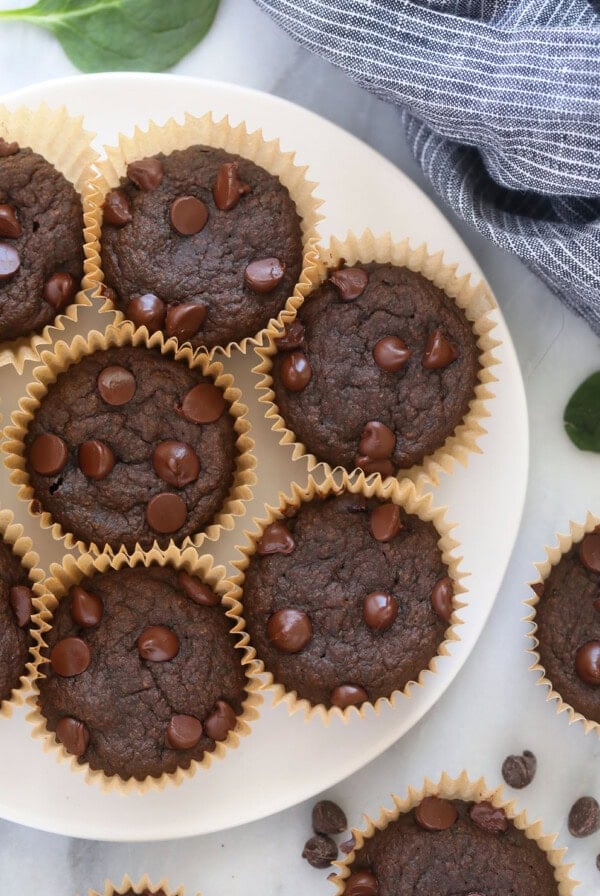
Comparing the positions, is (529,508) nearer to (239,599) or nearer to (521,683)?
(521,683)

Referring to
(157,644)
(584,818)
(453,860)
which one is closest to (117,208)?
(157,644)

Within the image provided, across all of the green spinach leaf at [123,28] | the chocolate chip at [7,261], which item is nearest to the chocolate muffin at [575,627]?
the chocolate chip at [7,261]

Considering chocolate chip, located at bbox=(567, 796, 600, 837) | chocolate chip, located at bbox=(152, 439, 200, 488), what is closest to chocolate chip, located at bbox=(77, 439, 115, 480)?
chocolate chip, located at bbox=(152, 439, 200, 488)

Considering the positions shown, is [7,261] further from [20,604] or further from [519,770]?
[519,770]

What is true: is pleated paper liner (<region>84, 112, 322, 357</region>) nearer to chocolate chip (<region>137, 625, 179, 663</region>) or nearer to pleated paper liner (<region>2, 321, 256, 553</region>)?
pleated paper liner (<region>2, 321, 256, 553</region>)

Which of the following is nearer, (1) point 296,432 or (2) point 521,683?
(1) point 296,432

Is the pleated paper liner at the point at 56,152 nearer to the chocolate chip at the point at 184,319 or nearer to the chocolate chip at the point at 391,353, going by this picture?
the chocolate chip at the point at 184,319

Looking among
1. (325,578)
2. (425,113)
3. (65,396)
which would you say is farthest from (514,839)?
(425,113)
